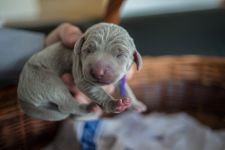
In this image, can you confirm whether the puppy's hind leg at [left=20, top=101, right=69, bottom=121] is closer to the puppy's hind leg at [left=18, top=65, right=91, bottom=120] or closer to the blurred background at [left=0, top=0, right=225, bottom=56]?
the puppy's hind leg at [left=18, top=65, right=91, bottom=120]

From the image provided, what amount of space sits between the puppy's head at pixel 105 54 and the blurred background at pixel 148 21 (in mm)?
582

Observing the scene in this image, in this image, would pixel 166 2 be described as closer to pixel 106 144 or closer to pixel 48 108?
pixel 106 144

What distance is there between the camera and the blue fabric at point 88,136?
0.71 metres

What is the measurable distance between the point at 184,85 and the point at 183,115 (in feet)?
0.24

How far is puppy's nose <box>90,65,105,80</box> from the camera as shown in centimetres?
34

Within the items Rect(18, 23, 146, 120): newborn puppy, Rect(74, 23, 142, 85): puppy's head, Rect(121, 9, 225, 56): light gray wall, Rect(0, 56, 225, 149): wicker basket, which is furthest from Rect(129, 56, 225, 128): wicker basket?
Rect(74, 23, 142, 85): puppy's head

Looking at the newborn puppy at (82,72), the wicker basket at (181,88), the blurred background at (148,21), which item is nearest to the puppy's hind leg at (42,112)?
the newborn puppy at (82,72)

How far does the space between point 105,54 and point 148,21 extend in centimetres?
72

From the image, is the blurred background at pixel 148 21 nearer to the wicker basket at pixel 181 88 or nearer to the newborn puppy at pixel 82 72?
the wicker basket at pixel 181 88

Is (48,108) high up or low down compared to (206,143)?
up

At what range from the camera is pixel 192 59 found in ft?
2.64

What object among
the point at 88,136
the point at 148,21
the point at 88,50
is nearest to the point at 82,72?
the point at 88,50

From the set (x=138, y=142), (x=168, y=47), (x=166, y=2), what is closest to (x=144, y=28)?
(x=168, y=47)

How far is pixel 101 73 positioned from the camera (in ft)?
1.11
